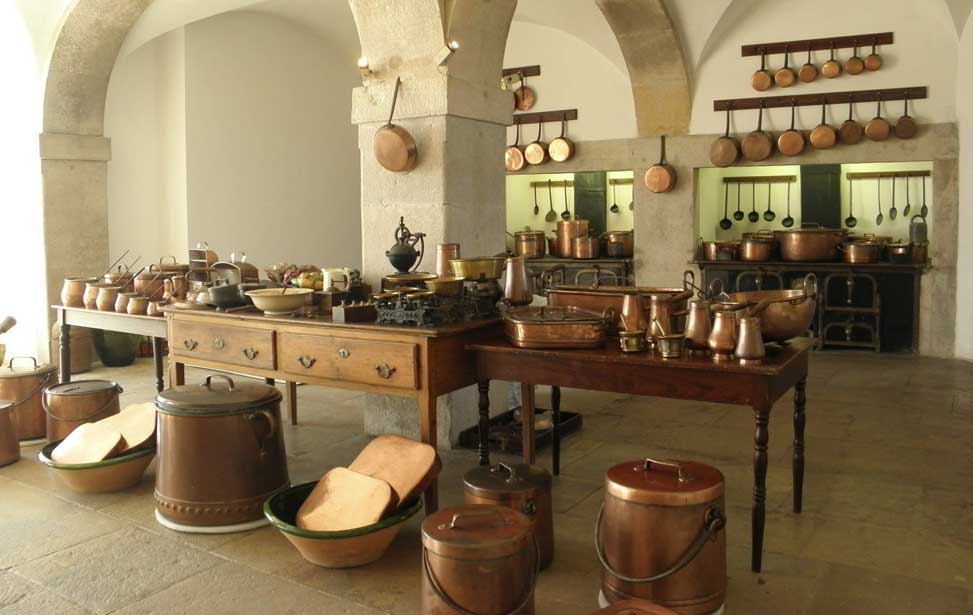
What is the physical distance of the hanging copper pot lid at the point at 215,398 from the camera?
3670mm

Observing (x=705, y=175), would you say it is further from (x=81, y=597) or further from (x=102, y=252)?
(x=81, y=597)

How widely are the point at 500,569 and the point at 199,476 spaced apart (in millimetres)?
1702

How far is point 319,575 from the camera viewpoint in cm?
329

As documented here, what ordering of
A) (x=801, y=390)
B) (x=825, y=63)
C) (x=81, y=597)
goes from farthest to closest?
Answer: (x=825, y=63) → (x=801, y=390) → (x=81, y=597)

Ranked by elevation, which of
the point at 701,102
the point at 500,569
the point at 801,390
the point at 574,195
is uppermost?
the point at 701,102

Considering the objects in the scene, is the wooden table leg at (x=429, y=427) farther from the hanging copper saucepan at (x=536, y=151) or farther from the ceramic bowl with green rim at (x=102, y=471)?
the hanging copper saucepan at (x=536, y=151)

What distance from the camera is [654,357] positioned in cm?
337

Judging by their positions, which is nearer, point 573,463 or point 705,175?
point 573,463

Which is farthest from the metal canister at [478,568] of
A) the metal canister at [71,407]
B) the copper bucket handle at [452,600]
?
the metal canister at [71,407]

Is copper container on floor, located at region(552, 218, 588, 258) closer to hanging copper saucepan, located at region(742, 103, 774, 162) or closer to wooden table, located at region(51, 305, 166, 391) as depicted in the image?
hanging copper saucepan, located at region(742, 103, 774, 162)

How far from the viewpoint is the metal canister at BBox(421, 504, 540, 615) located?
8.61ft

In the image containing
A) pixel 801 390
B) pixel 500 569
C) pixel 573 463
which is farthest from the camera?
pixel 573 463

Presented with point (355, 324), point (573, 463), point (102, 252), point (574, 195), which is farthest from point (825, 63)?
point (102, 252)

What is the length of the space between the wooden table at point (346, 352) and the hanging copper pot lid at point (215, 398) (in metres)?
0.27
